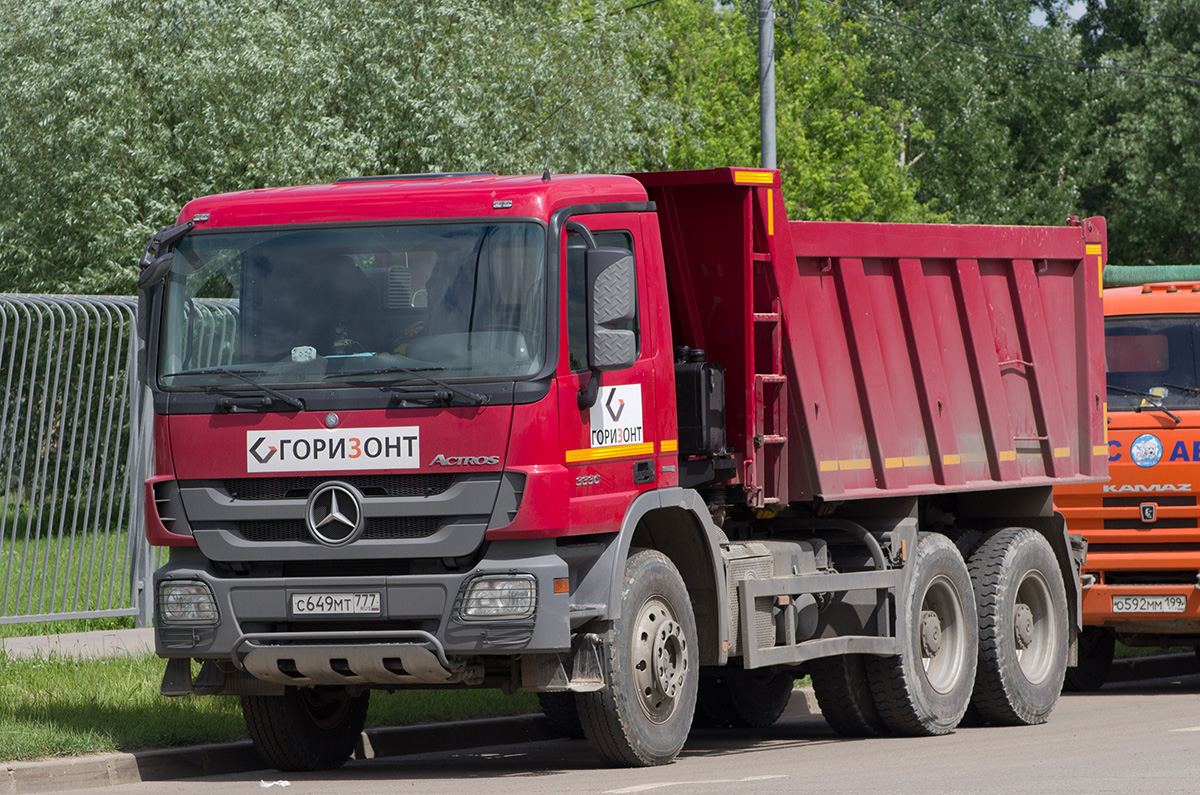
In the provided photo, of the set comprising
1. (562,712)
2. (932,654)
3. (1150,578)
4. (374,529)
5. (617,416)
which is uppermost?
(617,416)

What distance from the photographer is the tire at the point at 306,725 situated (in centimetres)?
930

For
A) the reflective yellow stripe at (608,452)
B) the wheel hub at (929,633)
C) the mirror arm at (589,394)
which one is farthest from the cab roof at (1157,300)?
the mirror arm at (589,394)

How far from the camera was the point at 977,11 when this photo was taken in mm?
55406

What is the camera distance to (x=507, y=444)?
26.6 feet

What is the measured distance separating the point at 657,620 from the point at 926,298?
10.7 ft

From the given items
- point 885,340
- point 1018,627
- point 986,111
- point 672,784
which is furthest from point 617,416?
point 986,111

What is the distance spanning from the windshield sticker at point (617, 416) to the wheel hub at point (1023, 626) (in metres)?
4.01

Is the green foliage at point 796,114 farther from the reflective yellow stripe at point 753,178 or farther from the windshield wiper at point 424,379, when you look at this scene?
the windshield wiper at point 424,379

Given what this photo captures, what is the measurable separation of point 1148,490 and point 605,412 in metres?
5.86

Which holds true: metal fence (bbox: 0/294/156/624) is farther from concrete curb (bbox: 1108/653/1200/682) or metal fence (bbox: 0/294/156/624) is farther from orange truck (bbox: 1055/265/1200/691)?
concrete curb (bbox: 1108/653/1200/682)

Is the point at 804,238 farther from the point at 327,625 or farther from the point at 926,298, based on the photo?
the point at 327,625

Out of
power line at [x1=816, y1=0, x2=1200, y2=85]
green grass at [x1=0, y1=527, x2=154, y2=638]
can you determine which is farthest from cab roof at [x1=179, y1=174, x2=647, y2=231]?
power line at [x1=816, y1=0, x2=1200, y2=85]

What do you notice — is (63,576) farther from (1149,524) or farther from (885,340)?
(1149,524)

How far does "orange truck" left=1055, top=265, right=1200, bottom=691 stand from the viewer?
12.8 m
